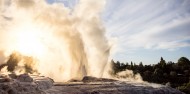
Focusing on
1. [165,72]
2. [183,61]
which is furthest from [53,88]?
[183,61]

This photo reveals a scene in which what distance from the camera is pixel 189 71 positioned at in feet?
337

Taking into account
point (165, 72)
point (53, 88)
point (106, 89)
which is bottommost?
point (106, 89)

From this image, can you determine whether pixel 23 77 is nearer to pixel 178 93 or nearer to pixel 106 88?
pixel 106 88

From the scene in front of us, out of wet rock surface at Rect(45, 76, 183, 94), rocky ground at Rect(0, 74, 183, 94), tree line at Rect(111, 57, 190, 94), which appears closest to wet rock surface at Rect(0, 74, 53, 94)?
rocky ground at Rect(0, 74, 183, 94)

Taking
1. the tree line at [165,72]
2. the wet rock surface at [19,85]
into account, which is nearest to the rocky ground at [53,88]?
the wet rock surface at [19,85]

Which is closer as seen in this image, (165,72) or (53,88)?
(53,88)

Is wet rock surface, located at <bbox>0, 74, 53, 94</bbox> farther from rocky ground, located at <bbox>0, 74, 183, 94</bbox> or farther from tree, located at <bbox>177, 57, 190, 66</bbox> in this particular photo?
tree, located at <bbox>177, 57, 190, 66</bbox>

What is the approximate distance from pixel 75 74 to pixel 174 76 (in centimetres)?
5096

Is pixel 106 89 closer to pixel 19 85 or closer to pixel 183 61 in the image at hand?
pixel 19 85

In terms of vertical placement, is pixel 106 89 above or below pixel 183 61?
below

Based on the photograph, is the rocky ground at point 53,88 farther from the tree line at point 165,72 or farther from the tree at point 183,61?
the tree at point 183,61

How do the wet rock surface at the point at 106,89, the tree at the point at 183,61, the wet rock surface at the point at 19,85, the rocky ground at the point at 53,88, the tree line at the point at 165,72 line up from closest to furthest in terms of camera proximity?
the wet rock surface at the point at 19,85
the rocky ground at the point at 53,88
the wet rock surface at the point at 106,89
the tree line at the point at 165,72
the tree at the point at 183,61

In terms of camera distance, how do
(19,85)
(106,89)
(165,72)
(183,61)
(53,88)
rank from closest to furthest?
1. (19,85)
2. (53,88)
3. (106,89)
4. (165,72)
5. (183,61)

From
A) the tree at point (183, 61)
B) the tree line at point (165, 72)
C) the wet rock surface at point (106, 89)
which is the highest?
the tree at point (183, 61)
